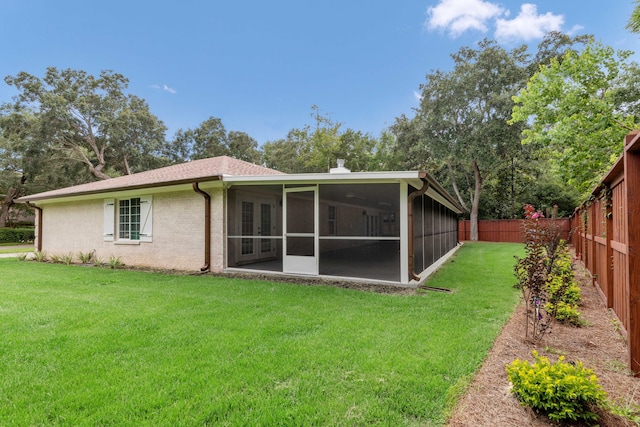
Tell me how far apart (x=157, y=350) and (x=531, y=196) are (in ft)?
95.6

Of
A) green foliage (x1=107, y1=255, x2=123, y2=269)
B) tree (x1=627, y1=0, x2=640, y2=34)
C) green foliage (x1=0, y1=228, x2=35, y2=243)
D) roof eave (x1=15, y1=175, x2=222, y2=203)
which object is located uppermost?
tree (x1=627, y1=0, x2=640, y2=34)

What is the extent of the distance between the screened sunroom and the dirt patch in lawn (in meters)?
2.83

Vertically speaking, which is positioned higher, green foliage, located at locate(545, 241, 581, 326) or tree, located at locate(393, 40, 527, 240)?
tree, located at locate(393, 40, 527, 240)

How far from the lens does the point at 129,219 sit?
10.3 metres

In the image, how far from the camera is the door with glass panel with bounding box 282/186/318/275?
7677mm

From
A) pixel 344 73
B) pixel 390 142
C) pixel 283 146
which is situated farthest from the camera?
pixel 283 146

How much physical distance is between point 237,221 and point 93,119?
2446cm

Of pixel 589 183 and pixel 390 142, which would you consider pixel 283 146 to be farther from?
pixel 589 183

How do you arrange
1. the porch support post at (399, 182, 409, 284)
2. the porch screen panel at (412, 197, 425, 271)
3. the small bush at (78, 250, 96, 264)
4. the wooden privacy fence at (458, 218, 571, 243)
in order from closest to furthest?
1. the porch support post at (399, 182, 409, 284)
2. the porch screen panel at (412, 197, 425, 271)
3. the small bush at (78, 250, 96, 264)
4. the wooden privacy fence at (458, 218, 571, 243)

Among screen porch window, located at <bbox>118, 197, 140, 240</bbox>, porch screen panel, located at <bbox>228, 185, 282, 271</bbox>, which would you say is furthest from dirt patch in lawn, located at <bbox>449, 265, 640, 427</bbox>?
screen porch window, located at <bbox>118, 197, 140, 240</bbox>

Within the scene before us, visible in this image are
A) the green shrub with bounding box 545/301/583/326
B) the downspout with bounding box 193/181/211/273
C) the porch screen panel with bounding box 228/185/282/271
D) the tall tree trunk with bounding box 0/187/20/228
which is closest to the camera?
the green shrub with bounding box 545/301/583/326

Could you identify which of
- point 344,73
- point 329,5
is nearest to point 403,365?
point 329,5

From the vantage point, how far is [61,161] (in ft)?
81.8

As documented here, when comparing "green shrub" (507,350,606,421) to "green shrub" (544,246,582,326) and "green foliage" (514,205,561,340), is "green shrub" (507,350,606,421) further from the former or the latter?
"green shrub" (544,246,582,326)
